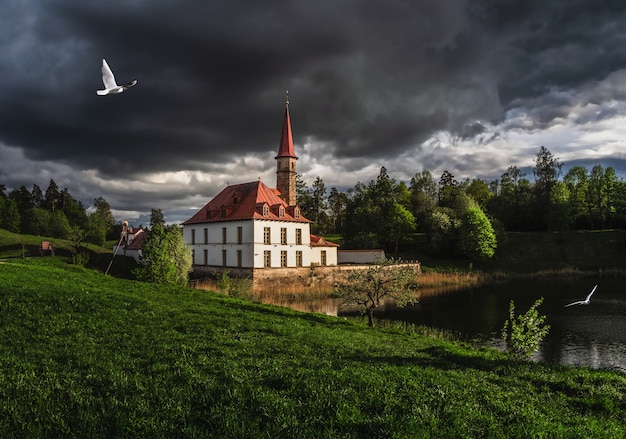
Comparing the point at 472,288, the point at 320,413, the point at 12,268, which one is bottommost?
the point at 472,288

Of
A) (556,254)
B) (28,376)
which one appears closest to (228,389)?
(28,376)

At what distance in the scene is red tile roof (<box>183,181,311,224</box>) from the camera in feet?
157

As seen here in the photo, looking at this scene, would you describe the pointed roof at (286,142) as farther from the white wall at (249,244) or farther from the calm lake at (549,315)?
the calm lake at (549,315)

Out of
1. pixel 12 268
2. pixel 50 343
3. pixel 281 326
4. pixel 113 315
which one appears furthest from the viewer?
pixel 12 268

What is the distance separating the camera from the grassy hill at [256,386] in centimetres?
612

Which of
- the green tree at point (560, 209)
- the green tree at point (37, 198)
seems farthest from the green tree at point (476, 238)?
the green tree at point (37, 198)

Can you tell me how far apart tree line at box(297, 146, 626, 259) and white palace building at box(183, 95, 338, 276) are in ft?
70.7

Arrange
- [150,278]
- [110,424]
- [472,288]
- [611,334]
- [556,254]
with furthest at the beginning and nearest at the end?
1. [556,254]
2. [472,288]
3. [150,278]
4. [611,334]
5. [110,424]

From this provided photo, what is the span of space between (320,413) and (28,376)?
5.55m

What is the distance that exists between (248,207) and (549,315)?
31.5m

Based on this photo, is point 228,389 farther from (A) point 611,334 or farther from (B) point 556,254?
(B) point 556,254

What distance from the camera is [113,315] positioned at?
13828mm

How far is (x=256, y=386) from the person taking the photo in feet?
24.6

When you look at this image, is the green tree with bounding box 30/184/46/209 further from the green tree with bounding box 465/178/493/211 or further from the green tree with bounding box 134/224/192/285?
the green tree with bounding box 465/178/493/211
